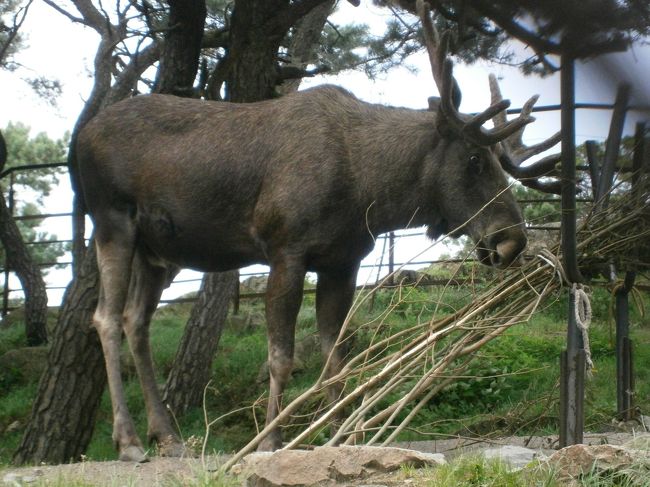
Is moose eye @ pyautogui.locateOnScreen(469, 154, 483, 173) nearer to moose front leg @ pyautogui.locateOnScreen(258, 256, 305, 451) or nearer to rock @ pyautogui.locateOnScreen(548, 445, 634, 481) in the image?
moose front leg @ pyautogui.locateOnScreen(258, 256, 305, 451)

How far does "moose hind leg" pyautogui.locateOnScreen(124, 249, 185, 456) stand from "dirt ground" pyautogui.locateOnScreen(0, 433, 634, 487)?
28.7 inches

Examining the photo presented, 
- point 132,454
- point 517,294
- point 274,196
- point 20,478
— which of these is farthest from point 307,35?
point 20,478

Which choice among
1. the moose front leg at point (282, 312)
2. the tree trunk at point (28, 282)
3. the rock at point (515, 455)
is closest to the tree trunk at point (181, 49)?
the moose front leg at point (282, 312)

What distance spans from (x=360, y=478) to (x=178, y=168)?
3378 millimetres

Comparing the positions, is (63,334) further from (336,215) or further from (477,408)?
(477,408)

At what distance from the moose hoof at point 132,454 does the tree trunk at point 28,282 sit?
8.03 meters

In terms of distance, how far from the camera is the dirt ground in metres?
4.10

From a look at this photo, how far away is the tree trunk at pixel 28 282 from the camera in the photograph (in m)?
14.1

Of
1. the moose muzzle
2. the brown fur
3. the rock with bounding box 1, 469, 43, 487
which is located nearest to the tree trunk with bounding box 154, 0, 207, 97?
the brown fur

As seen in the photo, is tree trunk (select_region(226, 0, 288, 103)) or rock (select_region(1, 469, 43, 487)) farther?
tree trunk (select_region(226, 0, 288, 103))

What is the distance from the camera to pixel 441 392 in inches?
407

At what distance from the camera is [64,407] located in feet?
27.9

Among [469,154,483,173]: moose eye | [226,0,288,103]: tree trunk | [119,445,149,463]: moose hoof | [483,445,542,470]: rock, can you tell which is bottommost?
[119,445,149,463]: moose hoof

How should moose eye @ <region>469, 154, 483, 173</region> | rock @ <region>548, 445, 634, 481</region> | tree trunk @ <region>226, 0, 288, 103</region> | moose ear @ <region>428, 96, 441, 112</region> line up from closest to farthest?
rock @ <region>548, 445, 634, 481</region> < moose eye @ <region>469, 154, 483, 173</region> < moose ear @ <region>428, 96, 441, 112</region> < tree trunk @ <region>226, 0, 288, 103</region>
